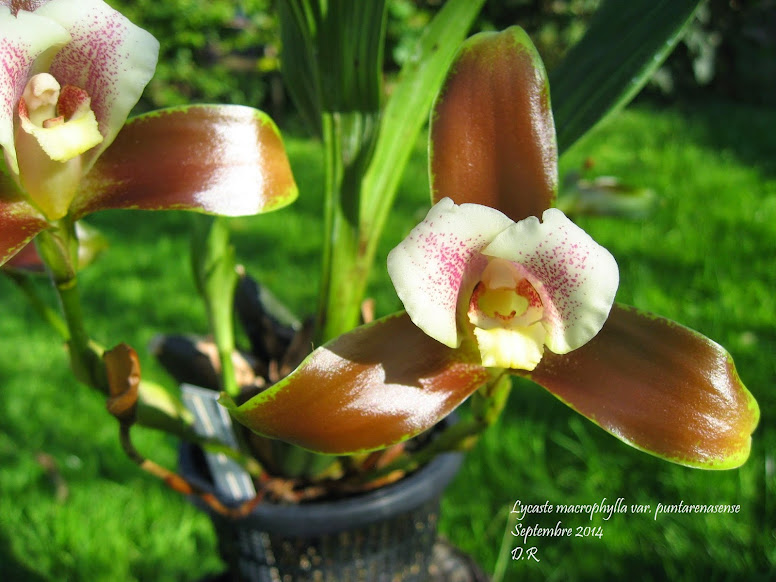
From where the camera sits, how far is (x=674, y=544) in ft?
3.25

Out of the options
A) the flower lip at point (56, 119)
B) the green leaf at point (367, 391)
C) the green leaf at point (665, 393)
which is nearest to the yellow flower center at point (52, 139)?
the flower lip at point (56, 119)

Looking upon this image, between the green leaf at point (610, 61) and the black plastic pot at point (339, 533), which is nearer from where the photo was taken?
the green leaf at point (610, 61)

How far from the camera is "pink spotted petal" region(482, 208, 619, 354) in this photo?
0.39 meters

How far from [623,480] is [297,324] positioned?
640mm

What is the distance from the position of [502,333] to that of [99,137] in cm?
27

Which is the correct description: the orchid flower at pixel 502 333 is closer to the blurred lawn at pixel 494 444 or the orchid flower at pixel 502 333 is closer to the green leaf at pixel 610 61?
the green leaf at pixel 610 61

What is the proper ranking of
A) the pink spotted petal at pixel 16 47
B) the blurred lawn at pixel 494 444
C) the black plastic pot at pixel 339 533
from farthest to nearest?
the blurred lawn at pixel 494 444
the black plastic pot at pixel 339 533
the pink spotted petal at pixel 16 47

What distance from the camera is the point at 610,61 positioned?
0.52 metres

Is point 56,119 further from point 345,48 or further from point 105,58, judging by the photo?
point 345,48

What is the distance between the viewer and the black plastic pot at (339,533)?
0.63 m

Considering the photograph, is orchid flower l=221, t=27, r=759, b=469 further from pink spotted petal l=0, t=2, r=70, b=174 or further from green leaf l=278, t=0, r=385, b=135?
pink spotted petal l=0, t=2, r=70, b=174

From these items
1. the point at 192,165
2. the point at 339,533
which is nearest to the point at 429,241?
the point at 192,165

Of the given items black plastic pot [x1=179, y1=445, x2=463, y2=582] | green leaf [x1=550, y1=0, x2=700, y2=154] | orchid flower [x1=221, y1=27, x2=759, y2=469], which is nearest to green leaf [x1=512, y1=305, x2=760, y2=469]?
orchid flower [x1=221, y1=27, x2=759, y2=469]

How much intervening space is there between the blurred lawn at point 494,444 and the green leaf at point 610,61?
1.44ft
